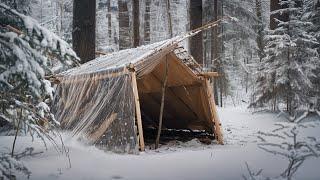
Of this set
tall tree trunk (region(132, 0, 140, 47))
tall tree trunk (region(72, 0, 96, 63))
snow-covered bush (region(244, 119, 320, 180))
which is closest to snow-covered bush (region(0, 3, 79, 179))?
snow-covered bush (region(244, 119, 320, 180))

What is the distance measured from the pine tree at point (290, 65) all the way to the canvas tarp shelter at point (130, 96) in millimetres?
2913

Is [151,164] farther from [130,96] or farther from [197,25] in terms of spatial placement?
[197,25]

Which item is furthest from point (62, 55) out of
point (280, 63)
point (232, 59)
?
point (232, 59)

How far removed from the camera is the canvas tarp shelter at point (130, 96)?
24.9 ft

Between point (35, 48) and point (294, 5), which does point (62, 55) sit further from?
point (294, 5)

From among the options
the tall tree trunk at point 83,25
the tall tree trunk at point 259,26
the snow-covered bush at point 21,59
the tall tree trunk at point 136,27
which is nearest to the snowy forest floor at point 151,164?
the snow-covered bush at point 21,59

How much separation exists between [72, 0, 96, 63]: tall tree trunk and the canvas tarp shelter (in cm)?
108

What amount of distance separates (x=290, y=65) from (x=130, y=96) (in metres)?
5.81

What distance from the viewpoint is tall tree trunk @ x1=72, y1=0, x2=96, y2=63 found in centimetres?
1045

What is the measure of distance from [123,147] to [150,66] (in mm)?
1930

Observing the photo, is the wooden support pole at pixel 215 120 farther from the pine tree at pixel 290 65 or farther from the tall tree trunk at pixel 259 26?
the tall tree trunk at pixel 259 26

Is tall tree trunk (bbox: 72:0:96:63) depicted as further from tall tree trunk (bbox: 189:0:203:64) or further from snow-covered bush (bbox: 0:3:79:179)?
snow-covered bush (bbox: 0:3:79:179)

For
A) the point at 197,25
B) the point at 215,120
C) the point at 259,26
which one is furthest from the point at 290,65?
the point at 259,26

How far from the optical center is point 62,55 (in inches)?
171
